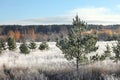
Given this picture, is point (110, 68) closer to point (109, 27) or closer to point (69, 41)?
point (69, 41)

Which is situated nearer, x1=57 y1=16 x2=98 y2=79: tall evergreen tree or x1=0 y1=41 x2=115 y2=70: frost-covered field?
x1=57 y1=16 x2=98 y2=79: tall evergreen tree

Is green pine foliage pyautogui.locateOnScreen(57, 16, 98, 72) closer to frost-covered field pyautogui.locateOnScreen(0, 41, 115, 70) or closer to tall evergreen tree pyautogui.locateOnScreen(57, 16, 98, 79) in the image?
tall evergreen tree pyautogui.locateOnScreen(57, 16, 98, 79)

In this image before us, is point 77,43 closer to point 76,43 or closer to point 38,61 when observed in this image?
point 76,43

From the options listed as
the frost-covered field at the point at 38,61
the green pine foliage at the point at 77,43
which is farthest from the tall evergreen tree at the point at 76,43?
the frost-covered field at the point at 38,61

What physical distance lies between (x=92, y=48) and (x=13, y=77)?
3960 mm

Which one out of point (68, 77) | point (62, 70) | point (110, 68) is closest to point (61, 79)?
point (68, 77)

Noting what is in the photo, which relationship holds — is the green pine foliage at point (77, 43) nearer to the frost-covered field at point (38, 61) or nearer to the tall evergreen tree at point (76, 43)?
the tall evergreen tree at point (76, 43)

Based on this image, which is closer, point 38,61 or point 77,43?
point 77,43

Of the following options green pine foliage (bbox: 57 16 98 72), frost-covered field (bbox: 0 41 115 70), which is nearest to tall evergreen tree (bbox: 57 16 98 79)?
green pine foliage (bbox: 57 16 98 72)

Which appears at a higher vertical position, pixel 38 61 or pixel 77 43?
pixel 77 43

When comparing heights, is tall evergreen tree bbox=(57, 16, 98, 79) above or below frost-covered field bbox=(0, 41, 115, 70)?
above

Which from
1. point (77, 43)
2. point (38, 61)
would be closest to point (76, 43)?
point (77, 43)

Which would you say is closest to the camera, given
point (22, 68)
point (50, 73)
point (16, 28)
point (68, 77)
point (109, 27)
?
point (68, 77)

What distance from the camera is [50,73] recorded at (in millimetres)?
15398
